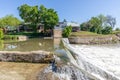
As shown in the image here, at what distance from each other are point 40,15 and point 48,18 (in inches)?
97.5

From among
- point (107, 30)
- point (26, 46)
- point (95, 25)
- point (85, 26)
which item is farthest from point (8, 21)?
point (26, 46)

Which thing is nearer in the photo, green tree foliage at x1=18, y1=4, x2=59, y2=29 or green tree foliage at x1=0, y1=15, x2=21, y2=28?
green tree foliage at x1=18, y1=4, x2=59, y2=29

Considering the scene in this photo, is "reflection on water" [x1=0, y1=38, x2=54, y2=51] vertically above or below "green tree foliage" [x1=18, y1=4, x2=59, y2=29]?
below

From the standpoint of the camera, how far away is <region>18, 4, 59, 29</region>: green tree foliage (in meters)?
54.5

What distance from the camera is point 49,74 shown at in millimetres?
9227

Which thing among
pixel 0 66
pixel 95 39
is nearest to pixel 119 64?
pixel 0 66

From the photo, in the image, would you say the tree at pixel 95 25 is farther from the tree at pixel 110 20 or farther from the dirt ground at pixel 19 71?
the dirt ground at pixel 19 71

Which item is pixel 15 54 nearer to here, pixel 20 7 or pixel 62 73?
pixel 62 73

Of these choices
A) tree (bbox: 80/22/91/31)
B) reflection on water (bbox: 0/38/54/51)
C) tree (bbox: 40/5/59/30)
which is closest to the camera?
reflection on water (bbox: 0/38/54/51)

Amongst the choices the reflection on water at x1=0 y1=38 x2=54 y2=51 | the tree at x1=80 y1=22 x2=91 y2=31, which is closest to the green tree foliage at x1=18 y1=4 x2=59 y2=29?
the tree at x1=80 y1=22 x2=91 y2=31

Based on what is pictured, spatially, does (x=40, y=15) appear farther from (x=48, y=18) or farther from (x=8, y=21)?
(x=8, y=21)

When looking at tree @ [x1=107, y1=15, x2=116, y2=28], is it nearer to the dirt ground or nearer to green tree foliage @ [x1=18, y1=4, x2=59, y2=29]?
green tree foliage @ [x1=18, y1=4, x2=59, y2=29]

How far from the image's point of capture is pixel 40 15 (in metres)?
55.5

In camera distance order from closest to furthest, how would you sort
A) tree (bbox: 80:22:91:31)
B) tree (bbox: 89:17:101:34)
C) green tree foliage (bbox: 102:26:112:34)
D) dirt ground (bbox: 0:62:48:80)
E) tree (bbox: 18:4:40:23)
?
dirt ground (bbox: 0:62:48:80), tree (bbox: 18:4:40:23), green tree foliage (bbox: 102:26:112:34), tree (bbox: 89:17:101:34), tree (bbox: 80:22:91:31)
